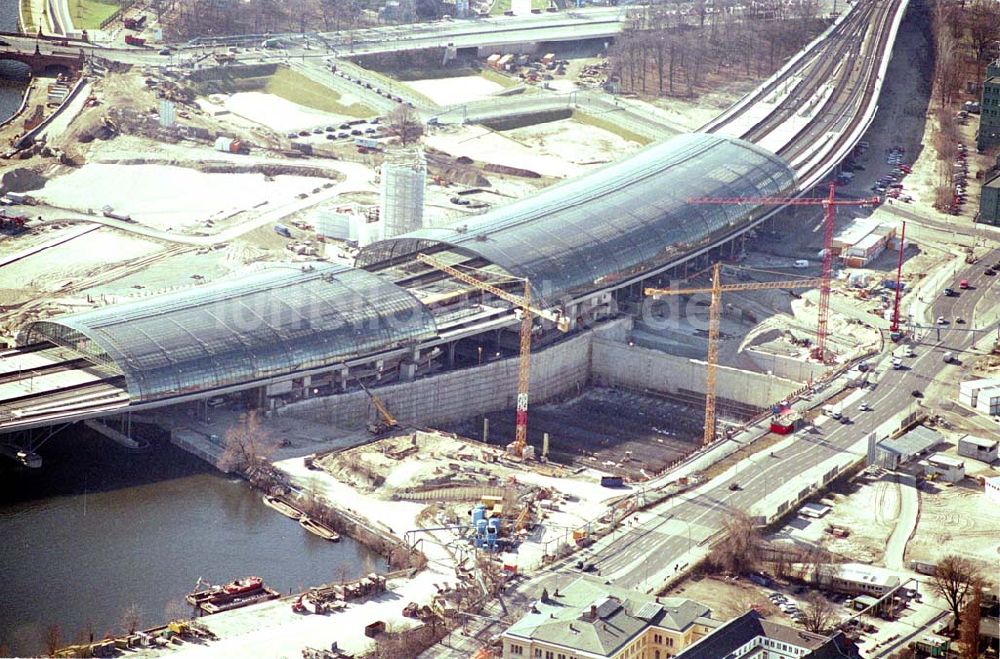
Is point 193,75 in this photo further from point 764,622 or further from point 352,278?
point 764,622

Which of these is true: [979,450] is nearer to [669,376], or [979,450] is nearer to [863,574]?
[863,574]

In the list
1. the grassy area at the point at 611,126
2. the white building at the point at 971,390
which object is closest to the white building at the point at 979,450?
the white building at the point at 971,390

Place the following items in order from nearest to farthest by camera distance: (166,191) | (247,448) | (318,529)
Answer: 1. (318,529)
2. (247,448)
3. (166,191)

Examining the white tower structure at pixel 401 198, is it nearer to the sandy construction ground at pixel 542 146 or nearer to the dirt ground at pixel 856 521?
the sandy construction ground at pixel 542 146

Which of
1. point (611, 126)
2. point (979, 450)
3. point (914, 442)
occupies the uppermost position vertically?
point (611, 126)

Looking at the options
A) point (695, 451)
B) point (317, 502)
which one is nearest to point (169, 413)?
point (317, 502)

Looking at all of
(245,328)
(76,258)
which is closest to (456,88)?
(76,258)
